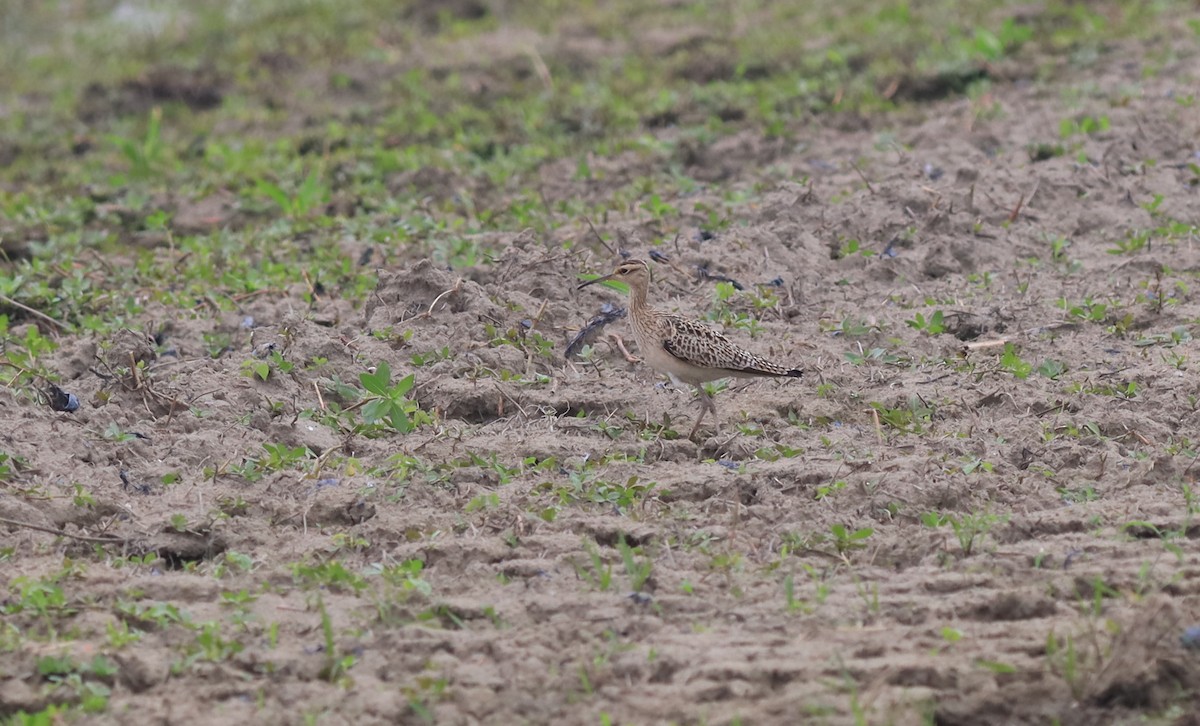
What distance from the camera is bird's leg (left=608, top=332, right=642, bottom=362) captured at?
8016 millimetres

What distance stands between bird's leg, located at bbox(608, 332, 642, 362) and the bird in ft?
1.31

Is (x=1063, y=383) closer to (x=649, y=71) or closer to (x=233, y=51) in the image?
(x=649, y=71)

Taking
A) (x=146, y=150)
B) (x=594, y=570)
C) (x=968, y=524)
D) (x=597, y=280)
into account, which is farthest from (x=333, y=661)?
(x=146, y=150)

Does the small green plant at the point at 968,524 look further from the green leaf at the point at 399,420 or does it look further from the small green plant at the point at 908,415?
the green leaf at the point at 399,420

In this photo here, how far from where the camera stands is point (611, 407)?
24.1 ft

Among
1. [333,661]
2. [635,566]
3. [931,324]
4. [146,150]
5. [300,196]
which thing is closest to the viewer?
[333,661]

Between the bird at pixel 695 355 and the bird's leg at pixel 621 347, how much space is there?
1.31 ft

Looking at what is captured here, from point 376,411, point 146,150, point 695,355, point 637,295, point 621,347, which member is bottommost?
point 621,347

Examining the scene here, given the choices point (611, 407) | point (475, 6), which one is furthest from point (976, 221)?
point (475, 6)

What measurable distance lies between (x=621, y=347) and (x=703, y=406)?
0.94 m

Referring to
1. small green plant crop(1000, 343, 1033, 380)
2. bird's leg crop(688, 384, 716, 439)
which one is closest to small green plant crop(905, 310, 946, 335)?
small green plant crop(1000, 343, 1033, 380)

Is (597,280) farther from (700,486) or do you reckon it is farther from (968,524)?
(968,524)

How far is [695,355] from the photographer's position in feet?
23.6

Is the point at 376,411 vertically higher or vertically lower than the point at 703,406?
higher
